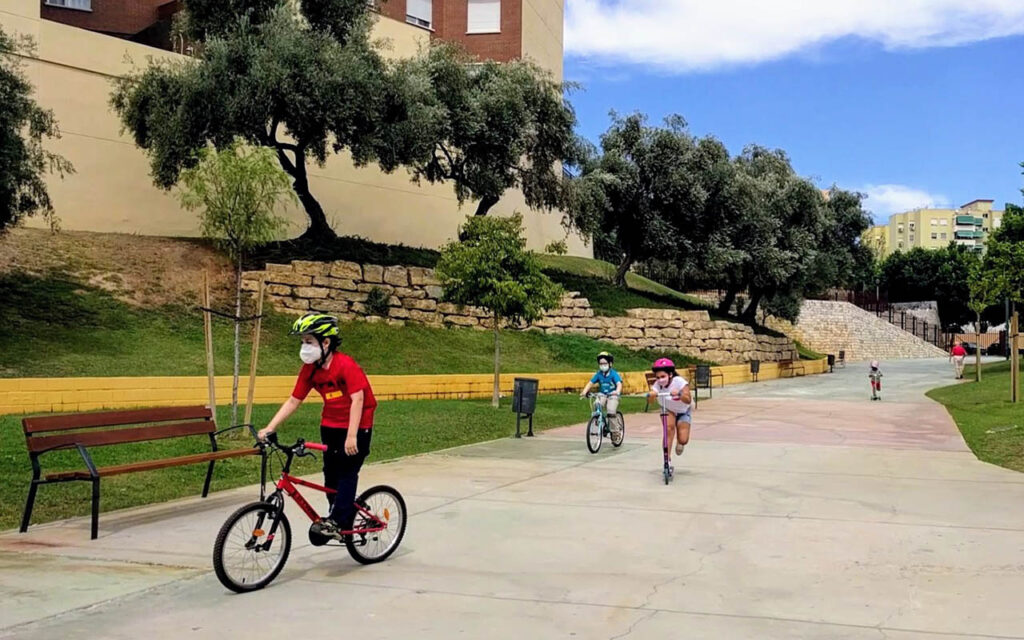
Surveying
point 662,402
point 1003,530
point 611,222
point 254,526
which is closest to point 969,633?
point 1003,530

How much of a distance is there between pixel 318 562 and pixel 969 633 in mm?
4248

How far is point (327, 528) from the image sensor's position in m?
6.19

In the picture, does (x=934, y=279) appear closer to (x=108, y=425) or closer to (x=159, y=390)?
(x=159, y=390)

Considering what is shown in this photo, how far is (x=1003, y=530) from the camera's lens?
309 inches

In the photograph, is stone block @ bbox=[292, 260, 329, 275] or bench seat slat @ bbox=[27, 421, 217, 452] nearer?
bench seat slat @ bbox=[27, 421, 217, 452]

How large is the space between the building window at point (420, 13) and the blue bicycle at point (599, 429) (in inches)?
1339

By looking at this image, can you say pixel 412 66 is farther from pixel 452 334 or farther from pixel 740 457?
pixel 740 457

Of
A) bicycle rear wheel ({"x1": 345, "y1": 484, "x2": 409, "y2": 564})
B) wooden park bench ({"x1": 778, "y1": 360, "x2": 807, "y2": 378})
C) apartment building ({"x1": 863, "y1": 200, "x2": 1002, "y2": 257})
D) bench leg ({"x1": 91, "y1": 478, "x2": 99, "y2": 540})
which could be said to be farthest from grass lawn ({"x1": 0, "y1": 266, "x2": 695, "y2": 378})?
apartment building ({"x1": 863, "y1": 200, "x2": 1002, "y2": 257})

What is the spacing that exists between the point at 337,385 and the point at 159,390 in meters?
11.4

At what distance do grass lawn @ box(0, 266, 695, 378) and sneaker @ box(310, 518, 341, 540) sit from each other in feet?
42.1

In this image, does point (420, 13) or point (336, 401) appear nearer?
point (336, 401)

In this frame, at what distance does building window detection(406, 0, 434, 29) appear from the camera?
43938 millimetres

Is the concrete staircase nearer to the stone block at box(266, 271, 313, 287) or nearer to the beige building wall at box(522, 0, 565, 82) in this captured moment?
the beige building wall at box(522, 0, 565, 82)

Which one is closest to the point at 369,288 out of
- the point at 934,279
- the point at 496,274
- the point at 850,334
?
the point at 496,274
